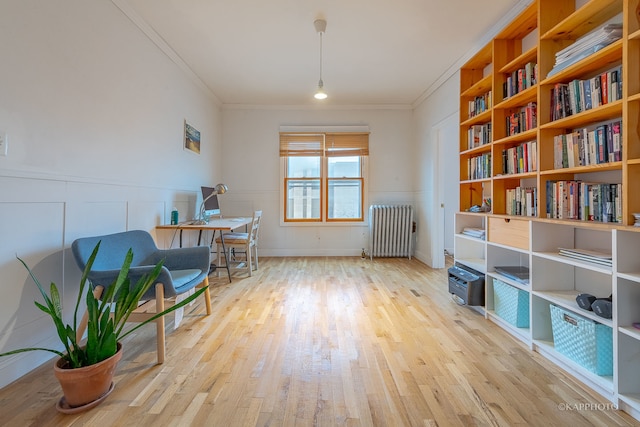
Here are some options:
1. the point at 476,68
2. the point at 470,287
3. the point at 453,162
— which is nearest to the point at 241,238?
the point at 470,287

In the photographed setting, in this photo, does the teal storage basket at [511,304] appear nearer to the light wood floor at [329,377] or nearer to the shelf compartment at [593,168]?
the light wood floor at [329,377]

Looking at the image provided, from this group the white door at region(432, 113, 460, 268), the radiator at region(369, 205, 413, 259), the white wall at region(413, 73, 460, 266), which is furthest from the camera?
the radiator at region(369, 205, 413, 259)

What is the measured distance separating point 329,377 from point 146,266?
1.38 metres

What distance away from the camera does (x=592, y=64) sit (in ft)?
5.76

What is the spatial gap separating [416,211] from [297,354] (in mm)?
3804

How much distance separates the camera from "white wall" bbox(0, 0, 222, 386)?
1607mm

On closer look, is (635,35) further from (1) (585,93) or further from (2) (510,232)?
(2) (510,232)

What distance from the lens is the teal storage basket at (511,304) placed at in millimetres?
→ 2131

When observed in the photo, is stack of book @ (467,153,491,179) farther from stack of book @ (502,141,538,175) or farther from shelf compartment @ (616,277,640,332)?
shelf compartment @ (616,277,640,332)

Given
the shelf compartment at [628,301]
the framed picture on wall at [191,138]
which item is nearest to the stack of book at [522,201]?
the shelf compartment at [628,301]

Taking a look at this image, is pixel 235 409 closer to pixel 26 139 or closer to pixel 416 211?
pixel 26 139

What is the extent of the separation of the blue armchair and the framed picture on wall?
1.76m

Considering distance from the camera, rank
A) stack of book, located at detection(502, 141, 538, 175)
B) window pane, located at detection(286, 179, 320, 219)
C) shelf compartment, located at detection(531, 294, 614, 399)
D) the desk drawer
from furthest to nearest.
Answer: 1. window pane, located at detection(286, 179, 320, 219)
2. stack of book, located at detection(502, 141, 538, 175)
3. the desk drawer
4. shelf compartment, located at detection(531, 294, 614, 399)

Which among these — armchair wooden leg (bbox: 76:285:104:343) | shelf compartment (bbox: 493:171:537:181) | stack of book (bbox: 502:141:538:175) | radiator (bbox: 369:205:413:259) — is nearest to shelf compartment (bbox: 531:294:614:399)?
shelf compartment (bbox: 493:171:537:181)
